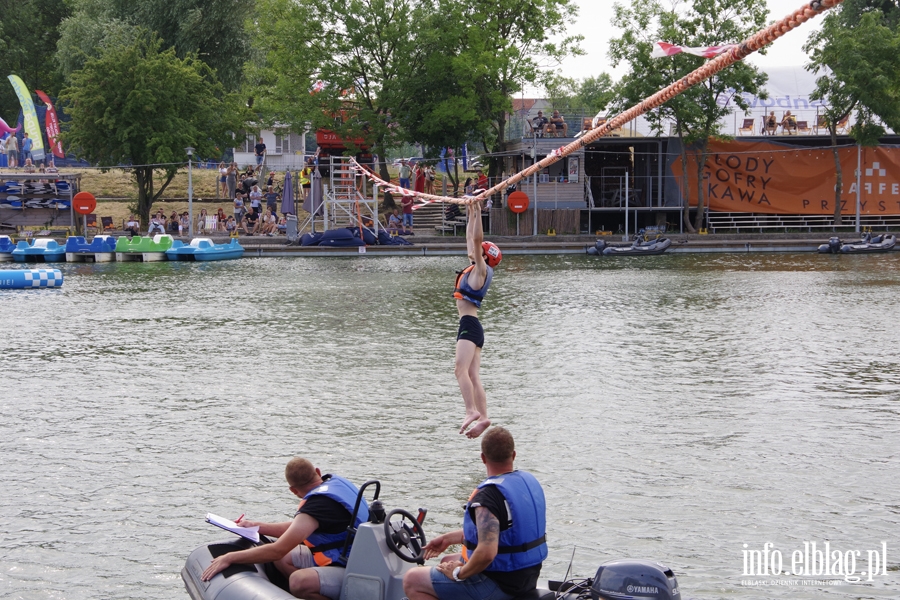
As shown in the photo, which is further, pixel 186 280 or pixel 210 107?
pixel 210 107

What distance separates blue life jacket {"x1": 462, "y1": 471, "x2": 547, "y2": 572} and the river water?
225 centimetres

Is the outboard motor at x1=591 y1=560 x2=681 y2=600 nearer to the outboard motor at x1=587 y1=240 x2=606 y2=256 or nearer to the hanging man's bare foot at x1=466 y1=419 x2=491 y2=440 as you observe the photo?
the hanging man's bare foot at x1=466 y1=419 x2=491 y2=440

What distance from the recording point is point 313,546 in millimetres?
6934

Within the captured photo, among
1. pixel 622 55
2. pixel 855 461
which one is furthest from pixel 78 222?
pixel 855 461

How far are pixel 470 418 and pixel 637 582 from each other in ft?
22.0

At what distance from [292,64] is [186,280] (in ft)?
81.0

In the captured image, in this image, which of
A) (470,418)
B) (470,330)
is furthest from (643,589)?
(470,330)

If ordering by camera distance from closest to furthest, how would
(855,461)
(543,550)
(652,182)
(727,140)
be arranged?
(543,550)
(855,461)
(727,140)
(652,182)

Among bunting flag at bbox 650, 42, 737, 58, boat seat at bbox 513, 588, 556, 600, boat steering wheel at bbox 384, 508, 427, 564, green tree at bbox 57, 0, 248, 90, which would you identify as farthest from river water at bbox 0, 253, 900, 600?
green tree at bbox 57, 0, 248, 90

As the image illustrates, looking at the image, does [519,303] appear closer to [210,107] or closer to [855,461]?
[855,461]

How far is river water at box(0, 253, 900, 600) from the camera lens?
29.2ft

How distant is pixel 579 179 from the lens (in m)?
53.8

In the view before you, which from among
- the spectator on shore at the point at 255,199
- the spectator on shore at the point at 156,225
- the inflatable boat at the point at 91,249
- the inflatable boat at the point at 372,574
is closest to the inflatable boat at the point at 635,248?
the spectator on shore at the point at 255,199

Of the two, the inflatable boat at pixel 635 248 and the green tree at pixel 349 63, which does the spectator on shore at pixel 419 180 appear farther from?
the inflatable boat at pixel 635 248
